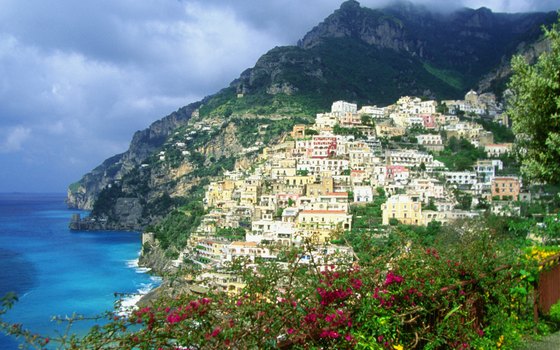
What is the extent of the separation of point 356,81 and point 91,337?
10765 cm

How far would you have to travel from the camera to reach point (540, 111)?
22.5 ft

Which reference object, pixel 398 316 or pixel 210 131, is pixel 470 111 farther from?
pixel 398 316

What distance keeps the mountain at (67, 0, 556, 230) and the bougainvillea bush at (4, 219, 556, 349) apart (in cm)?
6563

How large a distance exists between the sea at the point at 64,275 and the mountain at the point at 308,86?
15592mm

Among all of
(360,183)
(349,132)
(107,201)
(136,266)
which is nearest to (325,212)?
(360,183)

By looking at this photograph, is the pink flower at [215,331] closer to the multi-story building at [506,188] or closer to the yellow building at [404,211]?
the yellow building at [404,211]

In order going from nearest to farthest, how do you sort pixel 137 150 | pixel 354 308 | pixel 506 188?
pixel 354 308 < pixel 506 188 < pixel 137 150

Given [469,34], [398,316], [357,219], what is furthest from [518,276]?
[469,34]

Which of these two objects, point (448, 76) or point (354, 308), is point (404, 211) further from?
point (448, 76)

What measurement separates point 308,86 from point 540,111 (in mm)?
89707

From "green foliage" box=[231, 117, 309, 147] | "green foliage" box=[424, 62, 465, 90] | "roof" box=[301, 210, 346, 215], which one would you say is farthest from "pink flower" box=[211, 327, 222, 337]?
"green foliage" box=[424, 62, 465, 90]

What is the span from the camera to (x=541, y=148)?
7.16 m

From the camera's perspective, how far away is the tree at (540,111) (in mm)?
6562

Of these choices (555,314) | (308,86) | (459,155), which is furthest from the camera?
(308,86)
